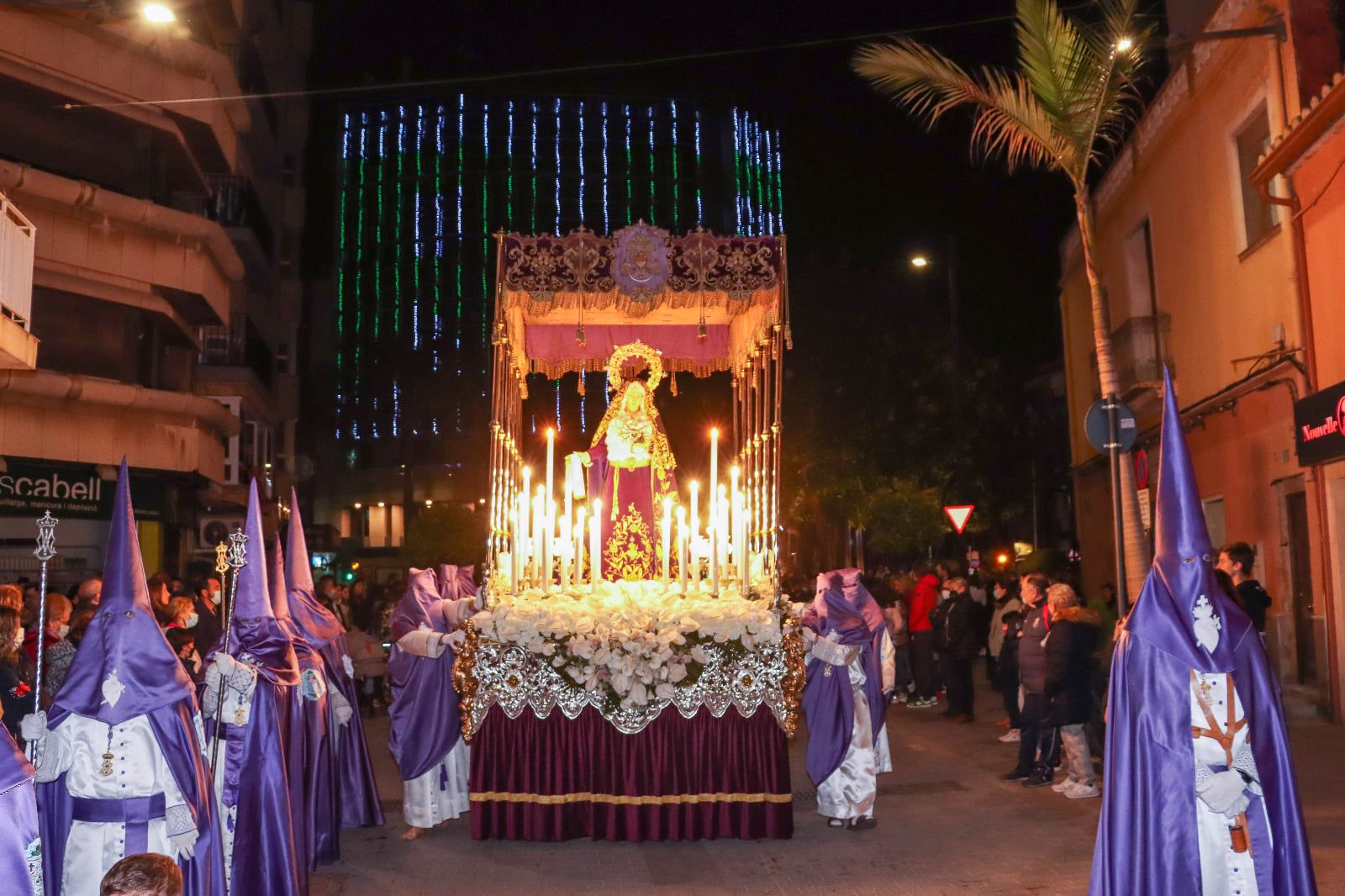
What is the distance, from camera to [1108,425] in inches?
386

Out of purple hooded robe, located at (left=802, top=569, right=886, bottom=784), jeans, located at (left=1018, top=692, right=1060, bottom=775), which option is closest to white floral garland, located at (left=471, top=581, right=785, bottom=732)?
purple hooded robe, located at (left=802, top=569, right=886, bottom=784)

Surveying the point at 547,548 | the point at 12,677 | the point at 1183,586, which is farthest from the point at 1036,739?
the point at 12,677

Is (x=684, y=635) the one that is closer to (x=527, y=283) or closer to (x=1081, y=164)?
(x=527, y=283)

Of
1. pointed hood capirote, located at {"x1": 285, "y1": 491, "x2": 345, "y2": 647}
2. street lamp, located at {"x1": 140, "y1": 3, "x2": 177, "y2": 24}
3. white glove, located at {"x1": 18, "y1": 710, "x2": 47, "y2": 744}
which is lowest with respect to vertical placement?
white glove, located at {"x1": 18, "y1": 710, "x2": 47, "y2": 744}

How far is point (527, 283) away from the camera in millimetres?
9672

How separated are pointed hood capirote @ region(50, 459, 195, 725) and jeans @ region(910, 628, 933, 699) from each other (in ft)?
40.2

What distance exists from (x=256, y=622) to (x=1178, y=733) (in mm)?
4694

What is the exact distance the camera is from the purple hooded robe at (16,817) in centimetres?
390

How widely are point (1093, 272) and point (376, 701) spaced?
37.3 ft

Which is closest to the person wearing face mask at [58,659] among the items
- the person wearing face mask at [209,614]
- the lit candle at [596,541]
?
the person wearing face mask at [209,614]

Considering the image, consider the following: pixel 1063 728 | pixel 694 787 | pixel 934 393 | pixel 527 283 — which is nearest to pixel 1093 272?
pixel 1063 728

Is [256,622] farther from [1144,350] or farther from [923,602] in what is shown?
[1144,350]

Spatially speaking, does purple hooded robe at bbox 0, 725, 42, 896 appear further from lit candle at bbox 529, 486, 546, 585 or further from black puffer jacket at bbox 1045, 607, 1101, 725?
black puffer jacket at bbox 1045, 607, 1101, 725

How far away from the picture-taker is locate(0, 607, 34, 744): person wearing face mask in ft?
18.7
